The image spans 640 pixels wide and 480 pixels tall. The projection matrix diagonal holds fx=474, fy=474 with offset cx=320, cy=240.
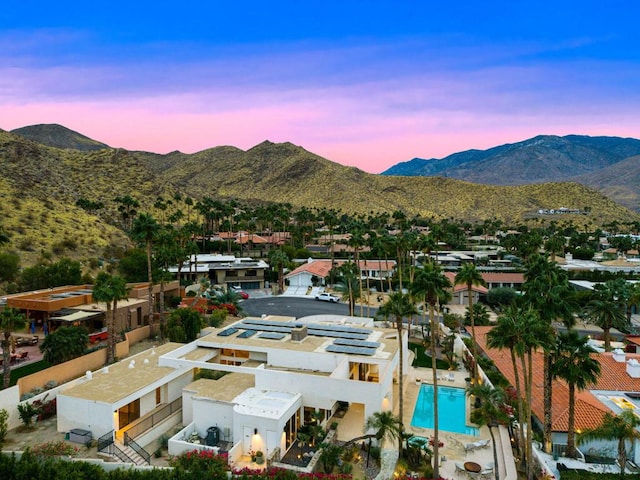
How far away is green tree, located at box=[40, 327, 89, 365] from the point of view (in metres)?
31.7

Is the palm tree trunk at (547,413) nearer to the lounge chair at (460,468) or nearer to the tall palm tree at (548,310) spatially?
the tall palm tree at (548,310)

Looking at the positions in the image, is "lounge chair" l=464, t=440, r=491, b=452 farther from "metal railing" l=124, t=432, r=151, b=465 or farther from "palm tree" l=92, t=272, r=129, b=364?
"palm tree" l=92, t=272, r=129, b=364

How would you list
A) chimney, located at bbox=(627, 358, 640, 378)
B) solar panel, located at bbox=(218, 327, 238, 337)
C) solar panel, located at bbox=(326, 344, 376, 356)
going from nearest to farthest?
solar panel, located at bbox=(326, 344, 376, 356) → chimney, located at bbox=(627, 358, 640, 378) → solar panel, located at bbox=(218, 327, 238, 337)

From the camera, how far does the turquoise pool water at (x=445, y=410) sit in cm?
2830

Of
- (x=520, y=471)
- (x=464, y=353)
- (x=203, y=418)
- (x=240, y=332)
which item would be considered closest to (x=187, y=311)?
(x=240, y=332)

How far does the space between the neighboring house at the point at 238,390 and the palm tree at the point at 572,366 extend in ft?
29.6

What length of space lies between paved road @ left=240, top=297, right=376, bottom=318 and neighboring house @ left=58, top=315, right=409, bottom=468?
20.4 meters

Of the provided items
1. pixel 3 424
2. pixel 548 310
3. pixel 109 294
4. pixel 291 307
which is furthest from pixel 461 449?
pixel 291 307

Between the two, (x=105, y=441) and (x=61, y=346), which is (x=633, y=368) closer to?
(x=105, y=441)

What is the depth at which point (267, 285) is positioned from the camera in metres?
73.6

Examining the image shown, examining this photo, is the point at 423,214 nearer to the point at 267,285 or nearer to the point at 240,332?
the point at 267,285

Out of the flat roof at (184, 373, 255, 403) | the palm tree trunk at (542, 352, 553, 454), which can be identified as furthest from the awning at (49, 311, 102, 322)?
the palm tree trunk at (542, 352, 553, 454)

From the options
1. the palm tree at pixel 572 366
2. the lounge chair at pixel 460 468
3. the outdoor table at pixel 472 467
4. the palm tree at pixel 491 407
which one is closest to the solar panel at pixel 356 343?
the palm tree at pixel 491 407

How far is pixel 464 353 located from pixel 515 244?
6962 centimetres
